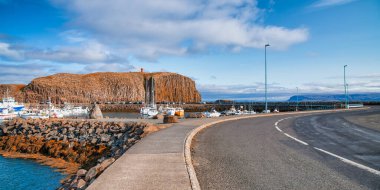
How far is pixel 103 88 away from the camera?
158 m

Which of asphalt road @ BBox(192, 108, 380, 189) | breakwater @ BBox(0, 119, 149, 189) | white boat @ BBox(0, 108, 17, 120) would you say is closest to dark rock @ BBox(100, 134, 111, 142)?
breakwater @ BBox(0, 119, 149, 189)

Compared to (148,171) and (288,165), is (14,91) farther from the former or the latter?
(288,165)

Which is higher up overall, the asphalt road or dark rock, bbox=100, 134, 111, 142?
the asphalt road

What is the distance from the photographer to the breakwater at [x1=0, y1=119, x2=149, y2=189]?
694 inches

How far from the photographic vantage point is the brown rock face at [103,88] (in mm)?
141500

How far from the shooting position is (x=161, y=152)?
9898mm

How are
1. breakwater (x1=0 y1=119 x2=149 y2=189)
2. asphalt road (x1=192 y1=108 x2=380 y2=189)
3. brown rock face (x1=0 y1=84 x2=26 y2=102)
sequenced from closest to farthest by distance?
asphalt road (x1=192 y1=108 x2=380 y2=189)
breakwater (x1=0 y1=119 x2=149 y2=189)
brown rock face (x1=0 y1=84 x2=26 y2=102)

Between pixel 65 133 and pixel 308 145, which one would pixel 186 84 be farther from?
pixel 308 145

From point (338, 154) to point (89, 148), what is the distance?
575 inches

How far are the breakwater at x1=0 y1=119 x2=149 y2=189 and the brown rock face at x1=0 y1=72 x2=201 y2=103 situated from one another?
11622 centimetres

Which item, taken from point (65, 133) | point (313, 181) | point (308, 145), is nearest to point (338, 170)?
point (313, 181)

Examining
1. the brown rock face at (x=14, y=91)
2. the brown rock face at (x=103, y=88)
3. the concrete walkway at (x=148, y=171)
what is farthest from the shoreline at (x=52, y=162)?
the brown rock face at (x=14, y=91)

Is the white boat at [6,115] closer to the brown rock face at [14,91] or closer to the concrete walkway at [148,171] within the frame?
the concrete walkway at [148,171]

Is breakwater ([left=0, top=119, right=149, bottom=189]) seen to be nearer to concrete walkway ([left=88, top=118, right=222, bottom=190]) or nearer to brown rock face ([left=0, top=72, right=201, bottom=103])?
concrete walkway ([left=88, top=118, right=222, bottom=190])
